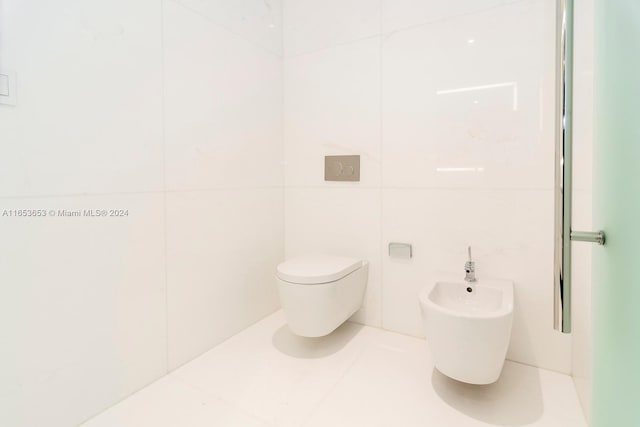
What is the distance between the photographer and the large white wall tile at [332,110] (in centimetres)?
177

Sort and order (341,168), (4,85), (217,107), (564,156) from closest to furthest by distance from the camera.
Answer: (564,156), (4,85), (217,107), (341,168)

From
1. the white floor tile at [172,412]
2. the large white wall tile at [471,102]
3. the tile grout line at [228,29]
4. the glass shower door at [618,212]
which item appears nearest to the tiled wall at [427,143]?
the large white wall tile at [471,102]

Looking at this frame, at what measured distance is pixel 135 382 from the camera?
1285mm

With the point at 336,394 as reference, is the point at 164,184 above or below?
above

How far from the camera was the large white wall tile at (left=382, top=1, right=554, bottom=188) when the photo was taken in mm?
1406

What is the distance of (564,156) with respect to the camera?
544 millimetres

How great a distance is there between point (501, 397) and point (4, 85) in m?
1.89

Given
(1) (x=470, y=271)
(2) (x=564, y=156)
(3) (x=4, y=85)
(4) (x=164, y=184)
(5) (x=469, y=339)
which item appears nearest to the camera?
(2) (x=564, y=156)

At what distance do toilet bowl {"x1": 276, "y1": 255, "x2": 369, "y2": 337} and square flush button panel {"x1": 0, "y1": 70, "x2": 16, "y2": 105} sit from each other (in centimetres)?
107

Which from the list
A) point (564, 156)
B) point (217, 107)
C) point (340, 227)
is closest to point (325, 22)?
point (217, 107)

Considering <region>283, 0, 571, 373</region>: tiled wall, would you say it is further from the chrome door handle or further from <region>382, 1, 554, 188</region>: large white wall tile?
the chrome door handle

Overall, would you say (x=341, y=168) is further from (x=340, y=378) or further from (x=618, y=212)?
(x=618, y=212)

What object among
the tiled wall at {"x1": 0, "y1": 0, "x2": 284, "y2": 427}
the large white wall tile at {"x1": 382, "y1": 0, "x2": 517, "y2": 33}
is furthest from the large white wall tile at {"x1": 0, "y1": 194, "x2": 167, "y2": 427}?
the large white wall tile at {"x1": 382, "y1": 0, "x2": 517, "y2": 33}

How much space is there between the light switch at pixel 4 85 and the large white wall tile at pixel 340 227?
133 centimetres
